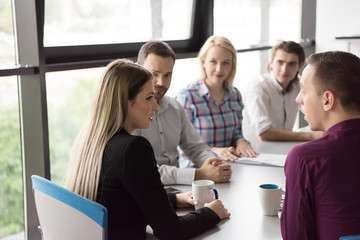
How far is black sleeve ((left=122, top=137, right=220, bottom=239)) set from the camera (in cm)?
143

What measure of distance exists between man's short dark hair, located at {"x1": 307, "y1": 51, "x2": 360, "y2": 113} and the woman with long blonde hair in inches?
21.4

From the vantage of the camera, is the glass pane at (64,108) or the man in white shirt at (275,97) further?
the man in white shirt at (275,97)

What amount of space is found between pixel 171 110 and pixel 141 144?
1041 millimetres

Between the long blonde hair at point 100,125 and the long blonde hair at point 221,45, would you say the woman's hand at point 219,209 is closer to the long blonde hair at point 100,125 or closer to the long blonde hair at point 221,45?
the long blonde hair at point 100,125

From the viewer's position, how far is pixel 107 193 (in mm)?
1484

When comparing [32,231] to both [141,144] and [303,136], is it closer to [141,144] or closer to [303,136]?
[141,144]

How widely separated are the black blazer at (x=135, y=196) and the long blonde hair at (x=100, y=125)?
32 millimetres

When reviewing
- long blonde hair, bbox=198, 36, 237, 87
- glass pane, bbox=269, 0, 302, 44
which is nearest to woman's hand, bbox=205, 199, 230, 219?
long blonde hair, bbox=198, 36, 237, 87

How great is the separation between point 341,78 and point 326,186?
12.1 inches

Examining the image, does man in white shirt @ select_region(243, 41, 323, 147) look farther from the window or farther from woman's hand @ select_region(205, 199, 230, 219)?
woman's hand @ select_region(205, 199, 230, 219)

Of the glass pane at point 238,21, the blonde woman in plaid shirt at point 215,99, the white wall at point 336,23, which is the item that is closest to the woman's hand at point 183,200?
the blonde woman in plaid shirt at point 215,99

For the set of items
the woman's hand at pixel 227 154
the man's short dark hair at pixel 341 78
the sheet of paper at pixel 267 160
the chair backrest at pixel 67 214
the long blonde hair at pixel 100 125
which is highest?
the man's short dark hair at pixel 341 78

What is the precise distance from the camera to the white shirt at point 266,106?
3.29 m

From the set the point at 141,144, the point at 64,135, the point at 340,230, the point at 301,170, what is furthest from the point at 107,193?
the point at 64,135
